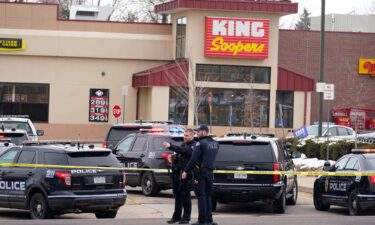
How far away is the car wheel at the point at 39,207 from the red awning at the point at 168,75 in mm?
33289

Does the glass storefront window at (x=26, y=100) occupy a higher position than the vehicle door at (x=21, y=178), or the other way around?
the glass storefront window at (x=26, y=100)

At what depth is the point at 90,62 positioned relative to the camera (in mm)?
53500

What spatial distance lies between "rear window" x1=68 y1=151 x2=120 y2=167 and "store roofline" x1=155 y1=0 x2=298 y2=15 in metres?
33.5

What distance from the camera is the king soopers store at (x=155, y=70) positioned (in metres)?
51.6

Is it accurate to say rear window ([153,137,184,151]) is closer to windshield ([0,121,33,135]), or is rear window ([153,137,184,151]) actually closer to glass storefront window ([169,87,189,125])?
windshield ([0,121,33,135])

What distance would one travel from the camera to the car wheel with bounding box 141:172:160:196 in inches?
945

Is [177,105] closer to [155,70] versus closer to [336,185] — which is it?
[155,70]

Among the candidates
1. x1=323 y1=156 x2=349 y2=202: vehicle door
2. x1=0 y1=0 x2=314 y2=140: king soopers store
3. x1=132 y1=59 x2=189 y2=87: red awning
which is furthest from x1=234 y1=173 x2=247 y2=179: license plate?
x1=132 y1=59 x2=189 y2=87: red awning

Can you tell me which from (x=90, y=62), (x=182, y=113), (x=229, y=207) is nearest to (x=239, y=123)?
(x=182, y=113)

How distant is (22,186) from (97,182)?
1.54 metres

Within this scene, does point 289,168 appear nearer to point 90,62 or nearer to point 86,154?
point 86,154

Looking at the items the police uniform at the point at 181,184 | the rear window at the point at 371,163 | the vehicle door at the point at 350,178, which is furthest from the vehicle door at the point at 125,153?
the police uniform at the point at 181,184

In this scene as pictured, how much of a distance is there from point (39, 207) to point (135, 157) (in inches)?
273

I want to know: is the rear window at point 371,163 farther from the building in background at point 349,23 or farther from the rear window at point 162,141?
the building in background at point 349,23
